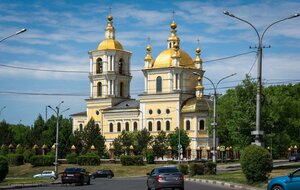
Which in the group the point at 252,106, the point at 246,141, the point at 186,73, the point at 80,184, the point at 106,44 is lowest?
the point at 80,184

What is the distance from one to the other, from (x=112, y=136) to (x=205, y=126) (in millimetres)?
19477

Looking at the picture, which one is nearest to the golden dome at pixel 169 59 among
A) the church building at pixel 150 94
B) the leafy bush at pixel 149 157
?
the church building at pixel 150 94

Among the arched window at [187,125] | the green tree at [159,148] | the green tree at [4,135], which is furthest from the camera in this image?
the green tree at [4,135]

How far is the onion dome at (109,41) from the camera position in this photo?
109875 millimetres

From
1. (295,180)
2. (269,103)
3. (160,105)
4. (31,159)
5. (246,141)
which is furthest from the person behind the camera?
(160,105)

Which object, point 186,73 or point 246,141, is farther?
point 186,73

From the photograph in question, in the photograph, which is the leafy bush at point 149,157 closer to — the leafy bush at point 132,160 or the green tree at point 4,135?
the leafy bush at point 132,160

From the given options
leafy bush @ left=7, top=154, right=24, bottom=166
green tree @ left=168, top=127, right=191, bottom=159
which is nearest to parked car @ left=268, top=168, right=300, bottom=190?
leafy bush @ left=7, top=154, right=24, bottom=166

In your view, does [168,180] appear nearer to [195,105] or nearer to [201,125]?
[201,125]

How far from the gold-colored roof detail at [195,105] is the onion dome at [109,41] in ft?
66.3

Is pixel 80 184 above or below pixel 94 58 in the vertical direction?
below

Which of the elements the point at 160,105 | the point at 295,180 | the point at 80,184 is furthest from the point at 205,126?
the point at 295,180

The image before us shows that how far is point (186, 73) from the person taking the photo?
332 ft

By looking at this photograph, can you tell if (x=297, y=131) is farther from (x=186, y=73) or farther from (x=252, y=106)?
(x=252, y=106)
